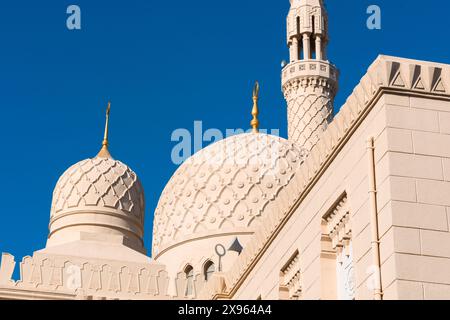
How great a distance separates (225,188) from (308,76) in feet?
26.7

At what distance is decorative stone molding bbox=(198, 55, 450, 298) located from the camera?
10.9 meters

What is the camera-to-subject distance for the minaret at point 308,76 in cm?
3319

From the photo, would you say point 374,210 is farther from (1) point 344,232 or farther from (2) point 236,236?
(2) point 236,236

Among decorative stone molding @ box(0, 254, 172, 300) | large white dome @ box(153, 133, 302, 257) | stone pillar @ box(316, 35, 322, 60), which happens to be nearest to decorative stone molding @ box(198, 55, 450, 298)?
decorative stone molding @ box(0, 254, 172, 300)

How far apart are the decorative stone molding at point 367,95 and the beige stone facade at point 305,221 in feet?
0.05

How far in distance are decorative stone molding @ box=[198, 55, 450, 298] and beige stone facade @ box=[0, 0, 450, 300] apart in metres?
0.01

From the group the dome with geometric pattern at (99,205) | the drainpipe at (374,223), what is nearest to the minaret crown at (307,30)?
the dome with geometric pattern at (99,205)

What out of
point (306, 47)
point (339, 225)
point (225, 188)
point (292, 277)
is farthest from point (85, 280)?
point (306, 47)

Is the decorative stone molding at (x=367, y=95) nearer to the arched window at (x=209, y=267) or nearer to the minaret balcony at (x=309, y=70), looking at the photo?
the arched window at (x=209, y=267)

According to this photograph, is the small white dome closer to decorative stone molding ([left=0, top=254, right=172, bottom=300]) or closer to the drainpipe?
decorative stone molding ([left=0, top=254, right=172, bottom=300])

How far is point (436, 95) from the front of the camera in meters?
11.1

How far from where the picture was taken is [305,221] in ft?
42.4
